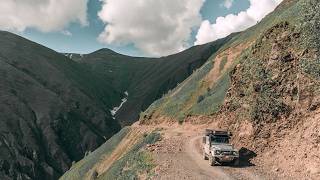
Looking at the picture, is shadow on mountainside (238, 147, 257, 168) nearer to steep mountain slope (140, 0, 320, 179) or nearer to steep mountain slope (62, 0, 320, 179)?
steep mountain slope (62, 0, 320, 179)

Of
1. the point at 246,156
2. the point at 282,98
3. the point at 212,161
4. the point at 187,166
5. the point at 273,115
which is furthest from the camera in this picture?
the point at 282,98

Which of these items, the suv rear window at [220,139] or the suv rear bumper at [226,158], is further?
the suv rear window at [220,139]

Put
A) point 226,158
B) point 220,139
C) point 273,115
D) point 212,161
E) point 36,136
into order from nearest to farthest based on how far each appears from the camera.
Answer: point 226,158 → point 212,161 → point 273,115 → point 220,139 → point 36,136

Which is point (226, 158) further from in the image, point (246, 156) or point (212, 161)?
point (246, 156)

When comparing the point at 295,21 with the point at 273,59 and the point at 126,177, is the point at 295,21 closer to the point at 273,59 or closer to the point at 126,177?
the point at 273,59

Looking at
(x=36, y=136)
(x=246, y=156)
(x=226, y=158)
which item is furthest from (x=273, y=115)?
(x=36, y=136)

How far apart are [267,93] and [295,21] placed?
9.41 m

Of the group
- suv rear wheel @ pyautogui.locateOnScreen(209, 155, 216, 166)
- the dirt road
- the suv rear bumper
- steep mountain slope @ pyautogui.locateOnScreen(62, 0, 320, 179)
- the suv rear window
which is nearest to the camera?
the dirt road

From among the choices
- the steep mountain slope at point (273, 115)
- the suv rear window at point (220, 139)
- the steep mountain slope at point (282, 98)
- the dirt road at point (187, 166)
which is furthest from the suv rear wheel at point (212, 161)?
the steep mountain slope at point (282, 98)

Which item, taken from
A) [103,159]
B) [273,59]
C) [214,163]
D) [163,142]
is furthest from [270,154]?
[103,159]

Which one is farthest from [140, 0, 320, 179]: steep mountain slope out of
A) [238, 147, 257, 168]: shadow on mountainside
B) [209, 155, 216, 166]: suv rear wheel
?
[209, 155, 216, 166]: suv rear wheel

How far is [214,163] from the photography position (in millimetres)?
35188

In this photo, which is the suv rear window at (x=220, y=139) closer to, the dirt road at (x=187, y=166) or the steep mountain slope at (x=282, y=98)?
the steep mountain slope at (x=282, y=98)

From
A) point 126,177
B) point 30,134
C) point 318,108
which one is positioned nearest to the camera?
point 318,108
